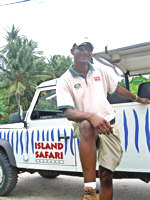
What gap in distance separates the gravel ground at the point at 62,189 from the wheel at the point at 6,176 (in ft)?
0.49

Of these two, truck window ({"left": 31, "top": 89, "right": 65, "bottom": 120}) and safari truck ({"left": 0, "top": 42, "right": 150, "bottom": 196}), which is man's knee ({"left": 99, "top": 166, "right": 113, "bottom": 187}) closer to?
safari truck ({"left": 0, "top": 42, "right": 150, "bottom": 196})

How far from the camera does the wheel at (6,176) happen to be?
454 cm

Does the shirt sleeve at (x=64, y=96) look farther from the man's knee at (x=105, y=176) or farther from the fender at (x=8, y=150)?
the fender at (x=8, y=150)

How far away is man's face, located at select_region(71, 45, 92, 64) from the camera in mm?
2621

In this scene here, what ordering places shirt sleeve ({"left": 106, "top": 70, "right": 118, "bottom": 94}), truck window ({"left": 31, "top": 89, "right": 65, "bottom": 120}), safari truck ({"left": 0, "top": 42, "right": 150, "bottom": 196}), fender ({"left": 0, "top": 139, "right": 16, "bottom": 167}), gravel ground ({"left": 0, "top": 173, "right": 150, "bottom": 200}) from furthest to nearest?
1. gravel ground ({"left": 0, "top": 173, "right": 150, "bottom": 200})
2. fender ({"left": 0, "top": 139, "right": 16, "bottom": 167})
3. truck window ({"left": 31, "top": 89, "right": 65, "bottom": 120})
4. safari truck ({"left": 0, "top": 42, "right": 150, "bottom": 196})
5. shirt sleeve ({"left": 106, "top": 70, "right": 118, "bottom": 94})

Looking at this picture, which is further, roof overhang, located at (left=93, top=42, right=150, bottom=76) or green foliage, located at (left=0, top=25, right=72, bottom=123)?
green foliage, located at (left=0, top=25, right=72, bottom=123)

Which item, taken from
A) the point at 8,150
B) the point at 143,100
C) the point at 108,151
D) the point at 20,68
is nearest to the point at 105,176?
the point at 108,151

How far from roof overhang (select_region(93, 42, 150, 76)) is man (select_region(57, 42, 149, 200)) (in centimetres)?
104

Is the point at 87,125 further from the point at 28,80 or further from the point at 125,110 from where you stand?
the point at 28,80

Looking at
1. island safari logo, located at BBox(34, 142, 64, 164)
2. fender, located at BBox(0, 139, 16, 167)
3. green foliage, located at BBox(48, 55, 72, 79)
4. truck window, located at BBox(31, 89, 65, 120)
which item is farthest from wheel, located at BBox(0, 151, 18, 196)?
green foliage, located at BBox(48, 55, 72, 79)

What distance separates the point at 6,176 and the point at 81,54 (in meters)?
2.72

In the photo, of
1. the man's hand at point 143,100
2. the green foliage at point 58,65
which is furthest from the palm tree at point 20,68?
the man's hand at point 143,100

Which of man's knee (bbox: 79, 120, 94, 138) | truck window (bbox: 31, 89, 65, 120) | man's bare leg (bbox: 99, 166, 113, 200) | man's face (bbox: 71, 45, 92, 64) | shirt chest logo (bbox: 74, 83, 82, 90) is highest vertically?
man's face (bbox: 71, 45, 92, 64)

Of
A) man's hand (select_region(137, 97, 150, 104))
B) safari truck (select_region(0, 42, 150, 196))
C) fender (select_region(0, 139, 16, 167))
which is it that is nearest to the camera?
man's hand (select_region(137, 97, 150, 104))
